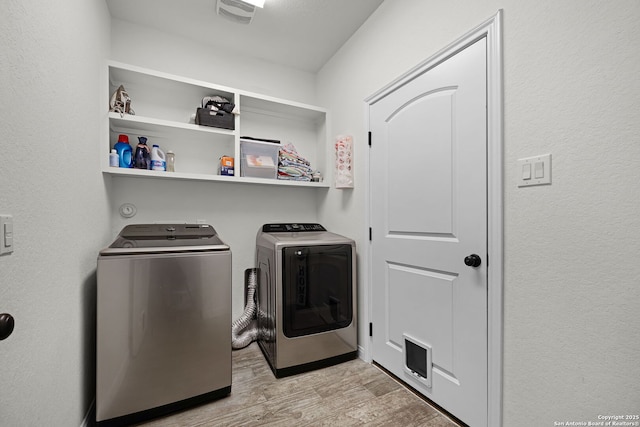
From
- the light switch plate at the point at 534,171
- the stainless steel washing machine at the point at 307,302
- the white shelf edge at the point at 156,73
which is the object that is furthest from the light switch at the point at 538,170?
the white shelf edge at the point at 156,73

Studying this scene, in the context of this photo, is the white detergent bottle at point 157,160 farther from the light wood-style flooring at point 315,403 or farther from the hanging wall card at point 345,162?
the light wood-style flooring at point 315,403

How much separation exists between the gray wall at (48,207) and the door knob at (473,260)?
171cm

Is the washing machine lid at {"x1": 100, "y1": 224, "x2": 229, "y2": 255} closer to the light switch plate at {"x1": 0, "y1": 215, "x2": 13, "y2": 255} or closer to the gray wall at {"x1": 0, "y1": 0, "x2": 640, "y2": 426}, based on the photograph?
the gray wall at {"x1": 0, "y1": 0, "x2": 640, "y2": 426}

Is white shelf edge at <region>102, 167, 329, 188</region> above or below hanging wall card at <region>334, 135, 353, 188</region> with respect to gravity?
below

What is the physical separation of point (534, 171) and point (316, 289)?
1.48 meters

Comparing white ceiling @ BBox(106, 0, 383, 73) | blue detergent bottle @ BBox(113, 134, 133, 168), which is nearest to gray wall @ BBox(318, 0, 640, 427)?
white ceiling @ BBox(106, 0, 383, 73)

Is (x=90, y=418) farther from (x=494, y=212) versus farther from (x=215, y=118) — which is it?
(x=494, y=212)

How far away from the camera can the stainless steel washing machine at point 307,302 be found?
190 cm

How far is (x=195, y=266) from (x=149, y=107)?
149 centimetres

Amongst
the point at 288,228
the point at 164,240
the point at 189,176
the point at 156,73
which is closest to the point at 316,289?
the point at 288,228

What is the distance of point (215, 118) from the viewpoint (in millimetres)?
2154

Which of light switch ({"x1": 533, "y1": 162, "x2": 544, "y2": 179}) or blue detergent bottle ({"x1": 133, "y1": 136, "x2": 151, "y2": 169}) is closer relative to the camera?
light switch ({"x1": 533, "y1": 162, "x2": 544, "y2": 179})

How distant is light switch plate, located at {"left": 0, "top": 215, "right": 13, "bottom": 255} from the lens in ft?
2.40

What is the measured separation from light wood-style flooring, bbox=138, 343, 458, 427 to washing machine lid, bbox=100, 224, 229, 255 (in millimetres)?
920
